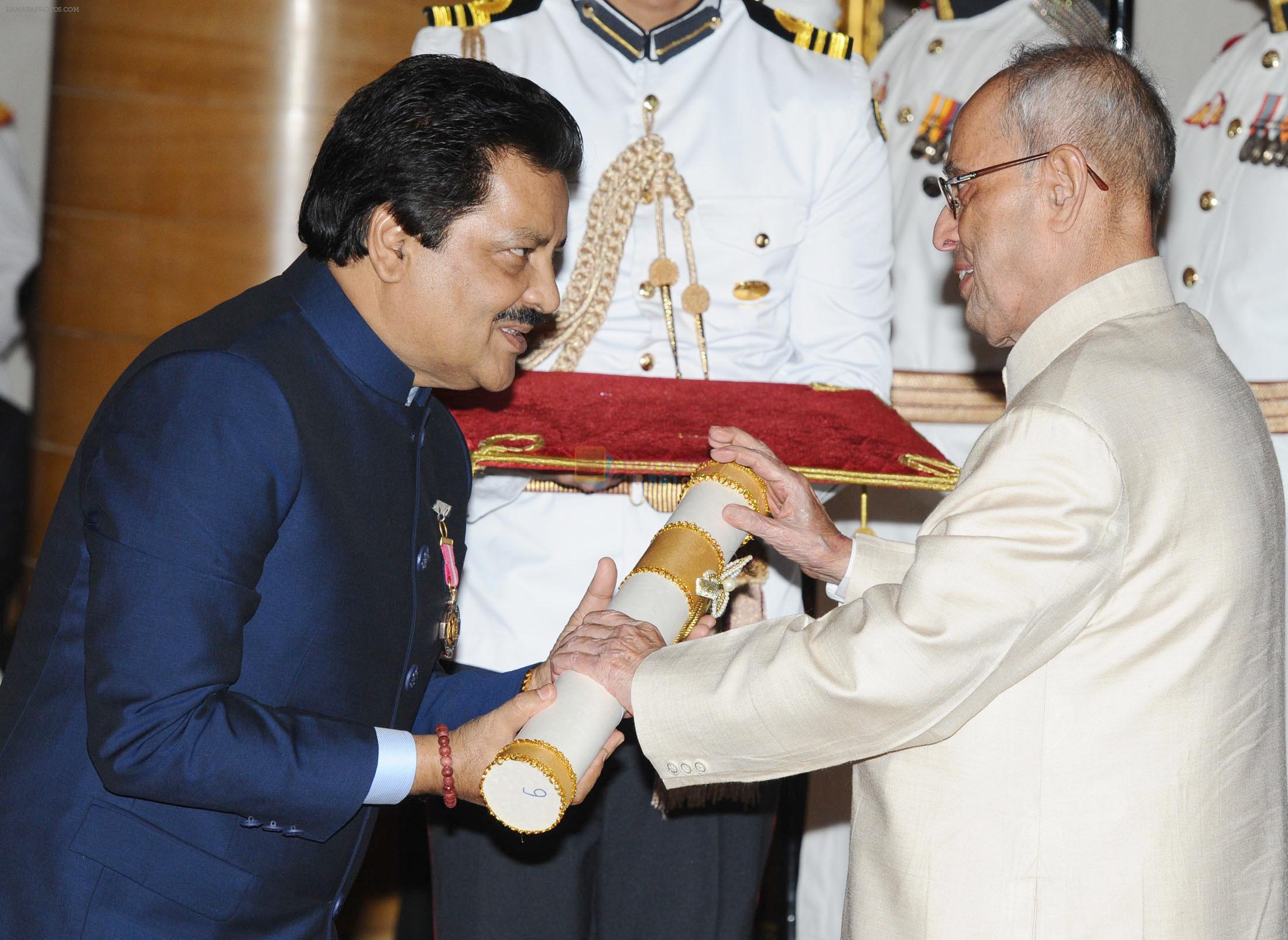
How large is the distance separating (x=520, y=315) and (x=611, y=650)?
18.7 inches

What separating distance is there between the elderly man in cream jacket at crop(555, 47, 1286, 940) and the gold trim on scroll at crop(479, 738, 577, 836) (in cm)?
15

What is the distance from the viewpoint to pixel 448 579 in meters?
1.96

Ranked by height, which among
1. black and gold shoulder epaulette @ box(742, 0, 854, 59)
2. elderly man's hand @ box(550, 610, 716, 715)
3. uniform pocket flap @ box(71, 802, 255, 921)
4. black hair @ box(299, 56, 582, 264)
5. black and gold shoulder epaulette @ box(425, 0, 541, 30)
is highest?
black and gold shoulder epaulette @ box(742, 0, 854, 59)

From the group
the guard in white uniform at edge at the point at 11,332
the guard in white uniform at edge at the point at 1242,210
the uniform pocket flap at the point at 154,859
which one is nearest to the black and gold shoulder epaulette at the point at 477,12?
the guard in white uniform at edge at the point at 1242,210

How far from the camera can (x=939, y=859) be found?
66.2 inches

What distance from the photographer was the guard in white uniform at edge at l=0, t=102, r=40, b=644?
13.7ft

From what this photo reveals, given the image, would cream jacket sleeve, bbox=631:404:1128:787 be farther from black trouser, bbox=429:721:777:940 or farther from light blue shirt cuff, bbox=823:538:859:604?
black trouser, bbox=429:721:777:940

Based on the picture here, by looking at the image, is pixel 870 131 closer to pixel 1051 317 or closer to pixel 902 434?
pixel 902 434

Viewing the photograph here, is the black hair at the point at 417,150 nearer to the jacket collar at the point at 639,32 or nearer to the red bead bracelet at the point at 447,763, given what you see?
the red bead bracelet at the point at 447,763

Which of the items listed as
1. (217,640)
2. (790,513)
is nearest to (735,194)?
(790,513)

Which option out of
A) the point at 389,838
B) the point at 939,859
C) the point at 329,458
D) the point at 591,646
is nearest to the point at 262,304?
the point at 329,458

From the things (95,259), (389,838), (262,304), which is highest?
(262,304)

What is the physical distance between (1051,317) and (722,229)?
100 centimetres

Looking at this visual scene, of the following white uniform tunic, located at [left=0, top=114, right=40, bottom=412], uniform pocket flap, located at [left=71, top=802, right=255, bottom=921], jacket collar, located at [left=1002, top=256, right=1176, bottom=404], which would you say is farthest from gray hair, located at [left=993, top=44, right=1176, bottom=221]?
white uniform tunic, located at [left=0, top=114, right=40, bottom=412]
